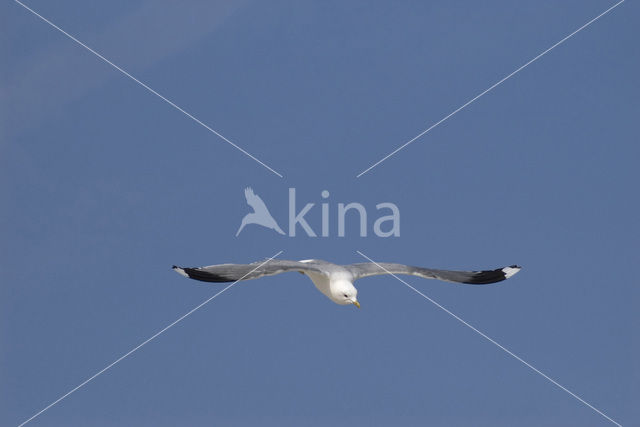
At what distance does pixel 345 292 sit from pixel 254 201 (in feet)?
5.49

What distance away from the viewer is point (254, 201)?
14.3m

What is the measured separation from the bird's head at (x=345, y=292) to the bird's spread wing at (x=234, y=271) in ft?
2.41

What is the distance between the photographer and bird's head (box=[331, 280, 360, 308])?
14.1 m

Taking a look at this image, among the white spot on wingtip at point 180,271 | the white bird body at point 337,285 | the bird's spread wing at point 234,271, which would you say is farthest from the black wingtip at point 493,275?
the white spot on wingtip at point 180,271

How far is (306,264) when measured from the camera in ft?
46.7

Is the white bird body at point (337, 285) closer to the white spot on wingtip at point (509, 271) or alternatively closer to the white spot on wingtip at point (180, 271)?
the white spot on wingtip at point (180, 271)

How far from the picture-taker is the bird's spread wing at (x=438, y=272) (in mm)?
15055

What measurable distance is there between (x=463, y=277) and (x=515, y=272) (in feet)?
3.18

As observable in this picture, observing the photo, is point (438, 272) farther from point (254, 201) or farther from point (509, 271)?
point (254, 201)

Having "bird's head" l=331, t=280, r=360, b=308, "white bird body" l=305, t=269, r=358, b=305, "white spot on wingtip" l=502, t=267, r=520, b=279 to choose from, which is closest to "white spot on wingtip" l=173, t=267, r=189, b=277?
"white bird body" l=305, t=269, r=358, b=305

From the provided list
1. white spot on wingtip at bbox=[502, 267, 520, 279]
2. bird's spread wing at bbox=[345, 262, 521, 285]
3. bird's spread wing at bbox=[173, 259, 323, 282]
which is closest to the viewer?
bird's spread wing at bbox=[173, 259, 323, 282]

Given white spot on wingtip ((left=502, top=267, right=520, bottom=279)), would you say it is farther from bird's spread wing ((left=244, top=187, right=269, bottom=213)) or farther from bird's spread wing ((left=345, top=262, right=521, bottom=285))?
bird's spread wing ((left=244, top=187, right=269, bottom=213))

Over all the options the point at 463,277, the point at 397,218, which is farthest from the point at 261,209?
the point at 463,277

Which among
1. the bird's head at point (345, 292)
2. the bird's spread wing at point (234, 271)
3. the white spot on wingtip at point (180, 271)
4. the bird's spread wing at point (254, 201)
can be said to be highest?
the bird's spread wing at point (254, 201)
